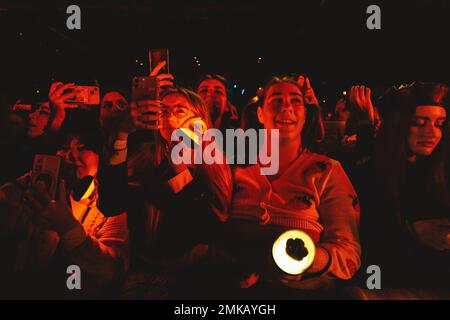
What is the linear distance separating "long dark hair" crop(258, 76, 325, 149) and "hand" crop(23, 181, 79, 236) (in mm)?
1372

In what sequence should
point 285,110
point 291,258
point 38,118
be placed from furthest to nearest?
point 38,118 < point 285,110 < point 291,258

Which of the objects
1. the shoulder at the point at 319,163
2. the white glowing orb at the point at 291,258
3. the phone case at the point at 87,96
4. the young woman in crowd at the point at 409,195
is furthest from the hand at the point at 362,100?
the phone case at the point at 87,96

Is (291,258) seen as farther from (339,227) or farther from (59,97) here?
(59,97)

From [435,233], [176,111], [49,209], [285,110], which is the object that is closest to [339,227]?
[435,233]

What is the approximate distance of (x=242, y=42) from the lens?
2768 mm

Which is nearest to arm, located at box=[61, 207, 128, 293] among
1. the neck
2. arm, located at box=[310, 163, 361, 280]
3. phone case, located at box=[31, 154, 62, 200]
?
phone case, located at box=[31, 154, 62, 200]

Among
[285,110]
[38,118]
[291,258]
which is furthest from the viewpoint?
[38,118]

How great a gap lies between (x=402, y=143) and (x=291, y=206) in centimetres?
80

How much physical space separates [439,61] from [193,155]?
5.52ft

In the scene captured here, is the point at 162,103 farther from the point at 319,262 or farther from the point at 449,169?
the point at 449,169

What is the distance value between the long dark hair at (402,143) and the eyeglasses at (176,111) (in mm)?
1195

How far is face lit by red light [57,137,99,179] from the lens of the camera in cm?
266

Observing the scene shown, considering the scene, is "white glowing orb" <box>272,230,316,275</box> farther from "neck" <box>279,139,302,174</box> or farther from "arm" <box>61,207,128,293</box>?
"arm" <box>61,207,128,293</box>

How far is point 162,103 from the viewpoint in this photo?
2.63 m
